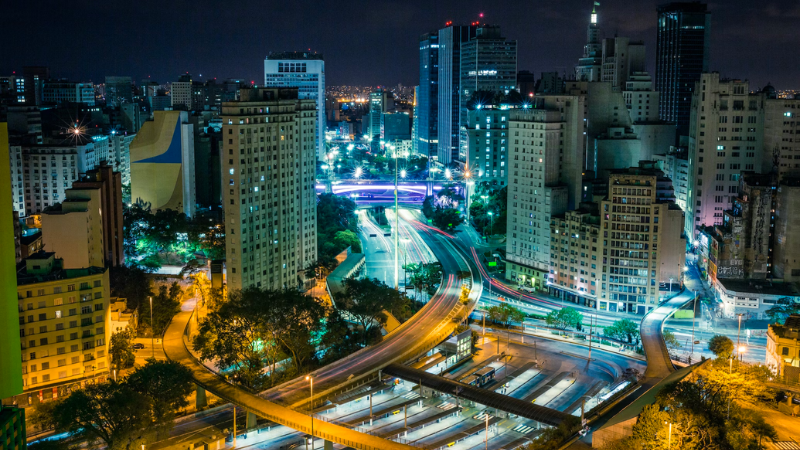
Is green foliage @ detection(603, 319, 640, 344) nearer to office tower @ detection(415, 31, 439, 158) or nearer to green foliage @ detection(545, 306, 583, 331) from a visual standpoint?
green foliage @ detection(545, 306, 583, 331)

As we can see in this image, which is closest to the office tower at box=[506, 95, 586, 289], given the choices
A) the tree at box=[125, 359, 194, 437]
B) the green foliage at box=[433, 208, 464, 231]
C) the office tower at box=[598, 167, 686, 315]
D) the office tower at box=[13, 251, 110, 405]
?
the office tower at box=[598, 167, 686, 315]

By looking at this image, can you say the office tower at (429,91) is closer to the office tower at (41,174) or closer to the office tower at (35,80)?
the office tower at (35,80)

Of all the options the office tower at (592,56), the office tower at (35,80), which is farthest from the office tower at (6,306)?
the office tower at (35,80)

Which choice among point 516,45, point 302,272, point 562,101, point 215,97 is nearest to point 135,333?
point 302,272

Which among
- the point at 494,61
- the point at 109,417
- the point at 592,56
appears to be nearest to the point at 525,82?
the point at 494,61

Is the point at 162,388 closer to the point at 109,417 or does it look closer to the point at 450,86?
the point at 109,417

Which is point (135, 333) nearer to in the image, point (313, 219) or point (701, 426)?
point (313, 219)
